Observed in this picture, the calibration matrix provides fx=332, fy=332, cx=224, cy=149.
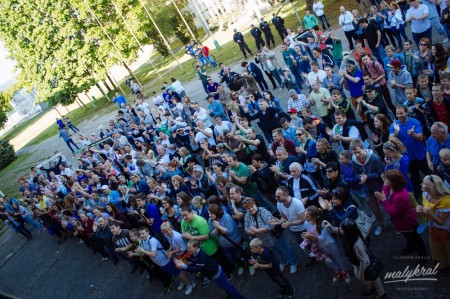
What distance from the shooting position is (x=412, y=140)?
525 cm

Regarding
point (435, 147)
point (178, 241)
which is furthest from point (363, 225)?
point (178, 241)

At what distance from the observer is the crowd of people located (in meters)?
4.48

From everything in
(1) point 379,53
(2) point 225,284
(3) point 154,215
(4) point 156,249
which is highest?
(3) point 154,215

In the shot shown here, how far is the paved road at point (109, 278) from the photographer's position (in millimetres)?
4754

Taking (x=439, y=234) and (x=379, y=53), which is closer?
(x=439, y=234)

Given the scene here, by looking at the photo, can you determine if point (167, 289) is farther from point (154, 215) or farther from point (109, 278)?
point (109, 278)

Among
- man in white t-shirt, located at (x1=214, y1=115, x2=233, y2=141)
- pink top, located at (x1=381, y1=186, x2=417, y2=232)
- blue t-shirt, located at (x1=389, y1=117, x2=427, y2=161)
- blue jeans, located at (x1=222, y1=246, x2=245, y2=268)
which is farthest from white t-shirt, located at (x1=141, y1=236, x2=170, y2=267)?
blue t-shirt, located at (x1=389, y1=117, x2=427, y2=161)

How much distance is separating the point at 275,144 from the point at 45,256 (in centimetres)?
965

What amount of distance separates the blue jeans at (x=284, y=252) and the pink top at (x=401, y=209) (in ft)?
5.76

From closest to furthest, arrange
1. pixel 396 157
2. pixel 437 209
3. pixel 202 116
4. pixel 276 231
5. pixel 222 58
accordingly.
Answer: pixel 437 209, pixel 396 157, pixel 276 231, pixel 202 116, pixel 222 58

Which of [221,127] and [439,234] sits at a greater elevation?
[221,127]

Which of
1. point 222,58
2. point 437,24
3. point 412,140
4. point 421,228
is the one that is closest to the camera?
point 421,228

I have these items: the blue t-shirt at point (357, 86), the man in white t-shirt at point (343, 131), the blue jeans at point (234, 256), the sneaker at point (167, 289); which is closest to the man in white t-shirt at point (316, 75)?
the blue t-shirt at point (357, 86)

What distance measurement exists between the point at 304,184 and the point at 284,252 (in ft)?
4.25
